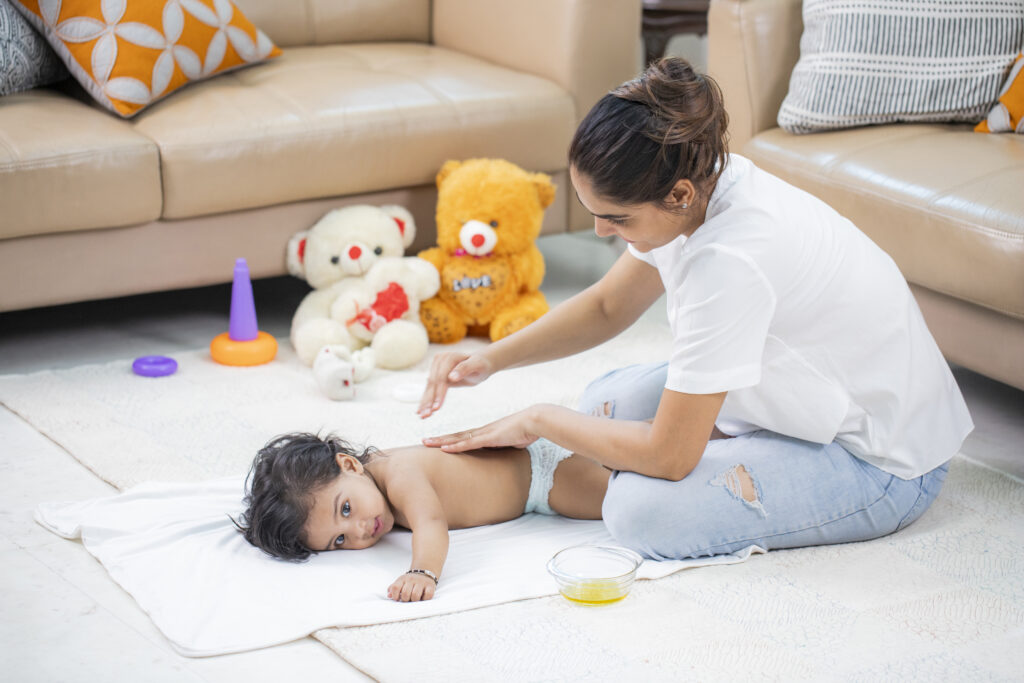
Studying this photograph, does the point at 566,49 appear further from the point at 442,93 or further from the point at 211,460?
the point at 211,460

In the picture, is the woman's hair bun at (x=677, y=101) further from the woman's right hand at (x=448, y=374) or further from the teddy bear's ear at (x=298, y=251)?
the teddy bear's ear at (x=298, y=251)

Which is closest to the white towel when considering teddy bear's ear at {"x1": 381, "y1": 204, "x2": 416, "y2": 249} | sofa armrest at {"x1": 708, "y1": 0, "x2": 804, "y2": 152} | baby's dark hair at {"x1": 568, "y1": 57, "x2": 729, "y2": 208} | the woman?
the woman

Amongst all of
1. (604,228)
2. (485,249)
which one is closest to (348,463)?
(604,228)

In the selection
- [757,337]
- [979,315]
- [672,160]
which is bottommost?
[979,315]

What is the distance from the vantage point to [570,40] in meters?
2.92

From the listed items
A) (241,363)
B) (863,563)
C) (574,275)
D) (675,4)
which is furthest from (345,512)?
(675,4)

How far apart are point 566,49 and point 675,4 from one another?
3.14 ft

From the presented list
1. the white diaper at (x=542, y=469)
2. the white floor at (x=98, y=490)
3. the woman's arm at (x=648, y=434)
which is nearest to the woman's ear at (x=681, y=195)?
the woman's arm at (x=648, y=434)

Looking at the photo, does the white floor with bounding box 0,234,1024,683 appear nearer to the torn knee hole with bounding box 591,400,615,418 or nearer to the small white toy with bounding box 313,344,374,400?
the small white toy with bounding box 313,344,374,400

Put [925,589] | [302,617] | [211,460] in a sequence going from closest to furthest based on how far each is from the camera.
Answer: [302,617]
[925,589]
[211,460]

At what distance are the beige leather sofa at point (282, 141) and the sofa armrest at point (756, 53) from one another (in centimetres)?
32

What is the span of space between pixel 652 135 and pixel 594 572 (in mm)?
617

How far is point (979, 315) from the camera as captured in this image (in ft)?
7.11

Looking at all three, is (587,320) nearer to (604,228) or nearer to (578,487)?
(578,487)
